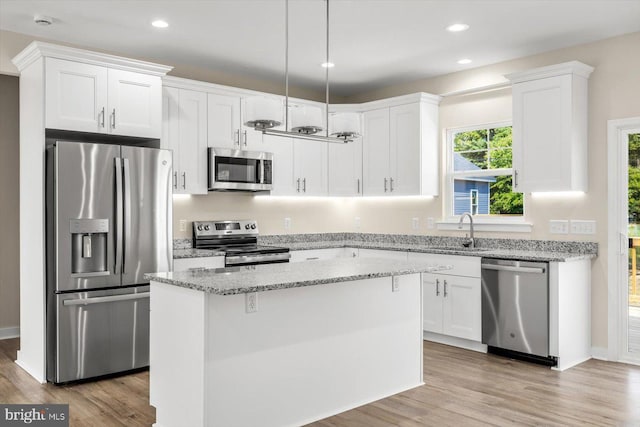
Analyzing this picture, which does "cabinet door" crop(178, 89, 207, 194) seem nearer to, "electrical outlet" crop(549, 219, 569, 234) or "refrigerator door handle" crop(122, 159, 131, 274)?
"refrigerator door handle" crop(122, 159, 131, 274)

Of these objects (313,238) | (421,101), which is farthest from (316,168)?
(421,101)

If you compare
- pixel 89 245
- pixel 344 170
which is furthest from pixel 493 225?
pixel 89 245

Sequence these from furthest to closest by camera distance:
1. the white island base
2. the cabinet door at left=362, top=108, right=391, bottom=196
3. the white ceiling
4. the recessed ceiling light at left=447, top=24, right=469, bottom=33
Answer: the cabinet door at left=362, top=108, right=391, bottom=196 < the recessed ceiling light at left=447, top=24, right=469, bottom=33 < the white ceiling < the white island base

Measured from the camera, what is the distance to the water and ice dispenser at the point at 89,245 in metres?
3.99

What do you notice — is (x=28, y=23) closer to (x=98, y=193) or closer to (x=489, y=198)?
(x=98, y=193)

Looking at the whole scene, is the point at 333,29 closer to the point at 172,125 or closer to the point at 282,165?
the point at 172,125

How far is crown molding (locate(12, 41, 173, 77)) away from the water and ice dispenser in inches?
47.6

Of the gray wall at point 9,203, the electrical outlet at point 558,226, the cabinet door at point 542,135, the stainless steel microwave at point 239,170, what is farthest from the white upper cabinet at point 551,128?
the gray wall at point 9,203

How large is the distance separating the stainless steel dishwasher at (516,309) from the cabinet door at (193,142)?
8.88 feet

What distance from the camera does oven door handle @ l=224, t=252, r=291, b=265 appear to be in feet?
16.2

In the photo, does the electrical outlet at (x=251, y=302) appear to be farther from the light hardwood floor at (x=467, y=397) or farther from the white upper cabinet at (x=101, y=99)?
the white upper cabinet at (x=101, y=99)

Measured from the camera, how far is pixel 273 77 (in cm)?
593

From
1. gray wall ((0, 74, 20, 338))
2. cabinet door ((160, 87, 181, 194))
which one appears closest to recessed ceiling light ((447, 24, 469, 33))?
cabinet door ((160, 87, 181, 194))

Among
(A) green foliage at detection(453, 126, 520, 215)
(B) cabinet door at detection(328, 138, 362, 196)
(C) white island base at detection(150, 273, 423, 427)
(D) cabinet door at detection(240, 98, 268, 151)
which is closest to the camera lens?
(C) white island base at detection(150, 273, 423, 427)
